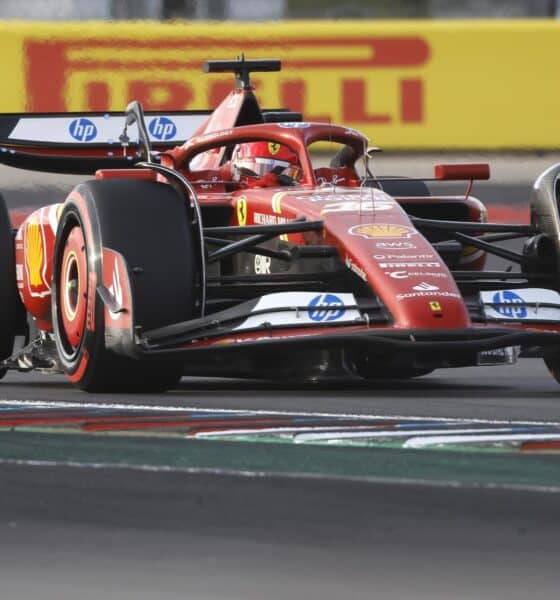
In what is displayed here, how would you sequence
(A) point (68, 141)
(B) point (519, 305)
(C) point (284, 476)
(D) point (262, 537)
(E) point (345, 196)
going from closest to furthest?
(D) point (262, 537) → (C) point (284, 476) → (B) point (519, 305) → (E) point (345, 196) → (A) point (68, 141)

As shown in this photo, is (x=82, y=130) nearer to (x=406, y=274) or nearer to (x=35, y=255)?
(x=35, y=255)

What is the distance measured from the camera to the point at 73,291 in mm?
9336

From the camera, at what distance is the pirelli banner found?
18.6m

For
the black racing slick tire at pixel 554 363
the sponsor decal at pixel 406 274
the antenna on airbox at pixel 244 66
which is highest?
the antenna on airbox at pixel 244 66

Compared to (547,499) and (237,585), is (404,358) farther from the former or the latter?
(237,585)

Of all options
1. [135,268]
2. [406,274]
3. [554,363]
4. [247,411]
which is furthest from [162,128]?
[247,411]

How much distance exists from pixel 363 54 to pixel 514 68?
1.54 meters

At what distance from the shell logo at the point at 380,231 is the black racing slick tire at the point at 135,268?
790 millimetres

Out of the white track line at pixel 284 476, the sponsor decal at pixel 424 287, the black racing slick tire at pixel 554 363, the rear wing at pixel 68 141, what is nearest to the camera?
the white track line at pixel 284 476

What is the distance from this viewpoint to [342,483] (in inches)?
226

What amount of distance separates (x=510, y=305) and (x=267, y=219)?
4.47 feet

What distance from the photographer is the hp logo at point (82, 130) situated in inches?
460

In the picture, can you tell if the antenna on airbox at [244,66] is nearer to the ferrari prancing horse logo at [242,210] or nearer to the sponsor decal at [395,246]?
the ferrari prancing horse logo at [242,210]

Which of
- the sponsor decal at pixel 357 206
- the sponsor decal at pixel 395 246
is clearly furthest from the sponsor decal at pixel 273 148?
the sponsor decal at pixel 395 246
